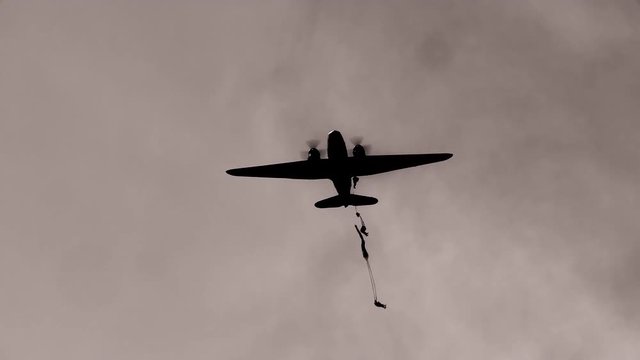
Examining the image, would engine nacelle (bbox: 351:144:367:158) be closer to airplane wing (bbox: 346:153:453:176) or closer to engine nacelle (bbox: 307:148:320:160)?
airplane wing (bbox: 346:153:453:176)

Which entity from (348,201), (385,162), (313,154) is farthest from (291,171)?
(385,162)

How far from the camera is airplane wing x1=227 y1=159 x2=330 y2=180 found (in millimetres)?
44750

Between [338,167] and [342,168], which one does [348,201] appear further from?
[338,167]

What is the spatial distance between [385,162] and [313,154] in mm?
6144

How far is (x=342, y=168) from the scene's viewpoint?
44094 millimetres

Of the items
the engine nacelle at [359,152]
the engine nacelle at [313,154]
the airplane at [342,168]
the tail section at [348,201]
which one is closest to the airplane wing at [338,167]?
the airplane at [342,168]

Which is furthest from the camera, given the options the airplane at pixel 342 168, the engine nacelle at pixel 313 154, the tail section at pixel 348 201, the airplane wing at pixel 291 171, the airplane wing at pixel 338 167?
the tail section at pixel 348 201

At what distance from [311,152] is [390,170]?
284 inches

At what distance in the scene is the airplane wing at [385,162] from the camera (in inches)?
1762

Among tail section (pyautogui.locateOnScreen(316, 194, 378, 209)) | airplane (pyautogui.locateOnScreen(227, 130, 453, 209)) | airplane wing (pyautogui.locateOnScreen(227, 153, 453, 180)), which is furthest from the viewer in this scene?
tail section (pyautogui.locateOnScreen(316, 194, 378, 209))

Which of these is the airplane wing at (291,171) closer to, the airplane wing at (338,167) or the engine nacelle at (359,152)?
the airplane wing at (338,167)

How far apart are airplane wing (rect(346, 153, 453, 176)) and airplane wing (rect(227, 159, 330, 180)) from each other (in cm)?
249

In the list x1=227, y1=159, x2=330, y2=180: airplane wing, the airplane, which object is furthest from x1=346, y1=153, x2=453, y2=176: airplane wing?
x1=227, y1=159, x2=330, y2=180: airplane wing

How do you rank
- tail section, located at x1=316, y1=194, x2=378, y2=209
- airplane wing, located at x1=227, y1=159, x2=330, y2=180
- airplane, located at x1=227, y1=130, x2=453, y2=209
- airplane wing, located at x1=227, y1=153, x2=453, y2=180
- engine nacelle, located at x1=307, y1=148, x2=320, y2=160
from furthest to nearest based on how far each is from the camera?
tail section, located at x1=316, y1=194, x2=378, y2=209 → engine nacelle, located at x1=307, y1=148, x2=320, y2=160 → airplane wing, located at x1=227, y1=159, x2=330, y2=180 → airplane wing, located at x1=227, y1=153, x2=453, y2=180 → airplane, located at x1=227, y1=130, x2=453, y2=209
